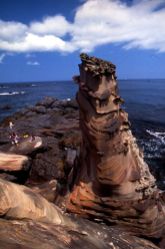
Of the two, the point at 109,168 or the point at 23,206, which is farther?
the point at 109,168

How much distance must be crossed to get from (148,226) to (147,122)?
114 ft

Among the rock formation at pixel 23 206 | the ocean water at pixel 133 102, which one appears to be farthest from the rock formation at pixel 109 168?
the ocean water at pixel 133 102

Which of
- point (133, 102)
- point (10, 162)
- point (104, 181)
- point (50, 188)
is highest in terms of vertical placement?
point (10, 162)

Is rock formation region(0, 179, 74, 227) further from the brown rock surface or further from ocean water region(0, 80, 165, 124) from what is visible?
ocean water region(0, 80, 165, 124)

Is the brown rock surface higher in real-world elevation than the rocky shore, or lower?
higher

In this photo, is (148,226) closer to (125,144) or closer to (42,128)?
(125,144)

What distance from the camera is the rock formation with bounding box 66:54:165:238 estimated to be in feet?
33.8

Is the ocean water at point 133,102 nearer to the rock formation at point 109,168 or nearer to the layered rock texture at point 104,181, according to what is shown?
the layered rock texture at point 104,181

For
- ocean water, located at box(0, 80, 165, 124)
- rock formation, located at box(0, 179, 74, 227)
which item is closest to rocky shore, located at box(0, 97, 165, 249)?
rock formation, located at box(0, 179, 74, 227)

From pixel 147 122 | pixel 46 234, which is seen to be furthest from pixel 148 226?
pixel 147 122

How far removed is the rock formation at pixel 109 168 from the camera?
33.8 ft

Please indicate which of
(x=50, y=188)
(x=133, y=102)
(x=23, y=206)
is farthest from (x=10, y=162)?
(x=133, y=102)

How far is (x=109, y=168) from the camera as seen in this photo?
10453 millimetres

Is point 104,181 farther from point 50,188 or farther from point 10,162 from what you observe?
point 10,162
